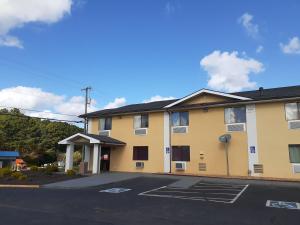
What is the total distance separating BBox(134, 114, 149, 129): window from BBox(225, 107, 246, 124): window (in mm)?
6592

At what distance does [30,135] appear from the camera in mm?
58031

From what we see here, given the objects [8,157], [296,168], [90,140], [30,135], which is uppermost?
[30,135]

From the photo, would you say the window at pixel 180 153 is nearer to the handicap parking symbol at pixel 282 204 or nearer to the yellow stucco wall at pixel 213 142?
the yellow stucco wall at pixel 213 142

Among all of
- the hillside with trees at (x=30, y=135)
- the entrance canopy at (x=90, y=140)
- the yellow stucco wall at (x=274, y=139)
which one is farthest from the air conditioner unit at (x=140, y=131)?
the hillside with trees at (x=30, y=135)

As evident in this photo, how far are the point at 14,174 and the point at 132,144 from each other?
9138mm

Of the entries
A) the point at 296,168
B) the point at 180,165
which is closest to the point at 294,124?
the point at 296,168

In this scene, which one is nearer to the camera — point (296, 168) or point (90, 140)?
point (296, 168)

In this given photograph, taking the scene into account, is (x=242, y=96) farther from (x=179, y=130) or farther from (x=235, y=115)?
(x=179, y=130)

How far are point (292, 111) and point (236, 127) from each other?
12.1 ft

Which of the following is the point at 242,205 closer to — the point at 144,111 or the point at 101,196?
the point at 101,196

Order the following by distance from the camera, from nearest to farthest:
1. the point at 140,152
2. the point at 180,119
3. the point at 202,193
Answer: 1. the point at 202,193
2. the point at 180,119
3. the point at 140,152

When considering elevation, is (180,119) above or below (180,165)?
above

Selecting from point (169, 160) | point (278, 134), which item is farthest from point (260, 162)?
point (169, 160)

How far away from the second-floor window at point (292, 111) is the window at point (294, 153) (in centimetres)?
179
